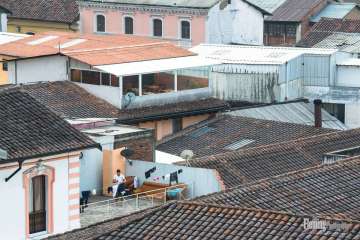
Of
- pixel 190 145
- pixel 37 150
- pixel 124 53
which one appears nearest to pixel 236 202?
pixel 37 150

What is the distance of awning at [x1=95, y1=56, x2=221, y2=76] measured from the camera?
164 ft

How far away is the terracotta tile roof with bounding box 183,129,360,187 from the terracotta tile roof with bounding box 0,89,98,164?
772cm

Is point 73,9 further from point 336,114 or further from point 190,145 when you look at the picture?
point 190,145

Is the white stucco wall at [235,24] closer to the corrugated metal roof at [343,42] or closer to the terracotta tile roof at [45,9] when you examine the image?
the corrugated metal roof at [343,42]

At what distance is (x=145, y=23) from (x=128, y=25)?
132 cm

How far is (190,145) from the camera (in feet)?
160

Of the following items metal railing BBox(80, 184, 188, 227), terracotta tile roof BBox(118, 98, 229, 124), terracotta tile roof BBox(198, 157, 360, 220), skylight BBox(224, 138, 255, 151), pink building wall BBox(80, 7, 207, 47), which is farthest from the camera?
pink building wall BBox(80, 7, 207, 47)

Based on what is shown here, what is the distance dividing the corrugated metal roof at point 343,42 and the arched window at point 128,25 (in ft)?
41.8

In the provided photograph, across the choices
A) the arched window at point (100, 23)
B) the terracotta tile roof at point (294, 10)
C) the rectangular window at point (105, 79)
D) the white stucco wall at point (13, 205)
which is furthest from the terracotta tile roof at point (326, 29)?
the white stucco wall at point (13, 205)

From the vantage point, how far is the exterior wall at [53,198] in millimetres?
32000

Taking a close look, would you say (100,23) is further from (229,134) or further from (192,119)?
(229,134)

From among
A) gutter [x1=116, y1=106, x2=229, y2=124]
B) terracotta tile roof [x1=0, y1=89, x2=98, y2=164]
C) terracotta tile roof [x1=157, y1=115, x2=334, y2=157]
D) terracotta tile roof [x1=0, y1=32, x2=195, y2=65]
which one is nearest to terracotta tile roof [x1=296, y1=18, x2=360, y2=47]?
terracotta tile roof [x1=0, y1=32, x2=195, y2=65]

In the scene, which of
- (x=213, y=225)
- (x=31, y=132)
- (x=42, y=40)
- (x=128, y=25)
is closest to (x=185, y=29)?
(x=128, y=25)

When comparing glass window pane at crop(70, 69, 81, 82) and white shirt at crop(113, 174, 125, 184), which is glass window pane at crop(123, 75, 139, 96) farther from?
white shirt at crop(113, 174, 125, 184)
